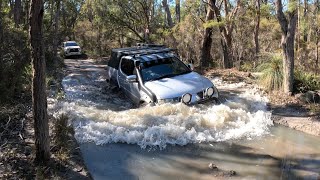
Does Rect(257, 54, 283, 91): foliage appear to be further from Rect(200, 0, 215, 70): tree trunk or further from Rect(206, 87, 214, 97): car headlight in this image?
Rect(200, 0, 215, 70): tree trunk

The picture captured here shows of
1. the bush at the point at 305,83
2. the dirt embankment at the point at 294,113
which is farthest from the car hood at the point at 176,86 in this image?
the bush at the point at 305,83

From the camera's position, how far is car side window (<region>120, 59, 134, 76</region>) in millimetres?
11329

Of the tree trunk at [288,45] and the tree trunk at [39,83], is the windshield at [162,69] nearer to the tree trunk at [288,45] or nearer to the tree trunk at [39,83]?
the tree trunk at [288,45]

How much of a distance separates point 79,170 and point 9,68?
5.00m

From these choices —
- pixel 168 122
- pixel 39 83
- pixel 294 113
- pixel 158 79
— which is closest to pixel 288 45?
pixel 294 113

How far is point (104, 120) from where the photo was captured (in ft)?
31.4

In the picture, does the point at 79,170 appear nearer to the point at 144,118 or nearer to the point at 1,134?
the point at 1,134

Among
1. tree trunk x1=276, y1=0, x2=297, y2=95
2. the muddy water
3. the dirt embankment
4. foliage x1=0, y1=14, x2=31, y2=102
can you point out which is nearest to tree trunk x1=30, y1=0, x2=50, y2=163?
the muddy water

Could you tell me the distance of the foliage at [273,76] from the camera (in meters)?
11.8

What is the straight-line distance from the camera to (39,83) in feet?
18.6

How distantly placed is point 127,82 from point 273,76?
4529 mm

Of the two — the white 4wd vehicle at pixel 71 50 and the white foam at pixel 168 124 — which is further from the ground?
the white 4wd vehicle at pixel 71 50

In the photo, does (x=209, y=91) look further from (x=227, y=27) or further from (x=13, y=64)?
(x=227, y=27)

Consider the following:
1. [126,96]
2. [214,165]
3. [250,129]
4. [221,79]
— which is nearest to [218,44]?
[221,79]
